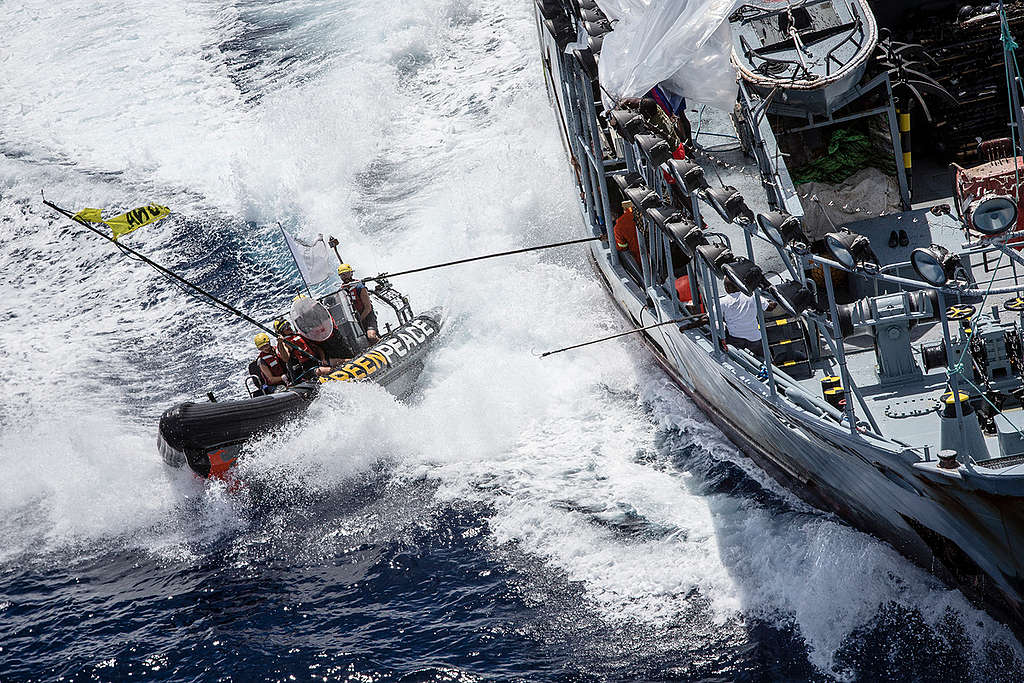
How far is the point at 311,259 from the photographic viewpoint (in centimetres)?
1730

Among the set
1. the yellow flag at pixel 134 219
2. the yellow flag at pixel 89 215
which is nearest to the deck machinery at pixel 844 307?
the yellow flag at pixel 134 219

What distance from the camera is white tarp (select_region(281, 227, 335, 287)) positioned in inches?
677

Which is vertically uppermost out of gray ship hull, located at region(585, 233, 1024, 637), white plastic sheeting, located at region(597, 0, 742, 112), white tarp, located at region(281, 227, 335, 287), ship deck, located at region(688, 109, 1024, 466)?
white plastic sheeting, located at region(597, 0, 742, 112)

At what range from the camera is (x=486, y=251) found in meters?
20.9

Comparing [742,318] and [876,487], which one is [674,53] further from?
[876,487]

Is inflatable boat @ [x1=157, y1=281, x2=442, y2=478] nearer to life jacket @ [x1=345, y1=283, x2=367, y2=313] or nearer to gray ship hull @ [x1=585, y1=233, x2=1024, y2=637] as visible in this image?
life jacket @ [x1=345, y1=283, x2=367, y2=313]

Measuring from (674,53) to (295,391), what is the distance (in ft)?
23.2

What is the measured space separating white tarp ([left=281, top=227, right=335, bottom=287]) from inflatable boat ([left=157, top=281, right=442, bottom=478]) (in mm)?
445

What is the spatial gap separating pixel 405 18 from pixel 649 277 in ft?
51.1

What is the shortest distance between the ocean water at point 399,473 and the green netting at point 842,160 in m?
3.78

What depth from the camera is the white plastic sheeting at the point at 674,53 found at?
14164 mm

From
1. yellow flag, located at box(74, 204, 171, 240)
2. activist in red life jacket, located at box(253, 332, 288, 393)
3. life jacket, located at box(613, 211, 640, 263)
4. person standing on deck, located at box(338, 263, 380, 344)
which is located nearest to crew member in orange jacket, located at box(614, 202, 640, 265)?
life jacket, located at box(613, 211, 640, 263)

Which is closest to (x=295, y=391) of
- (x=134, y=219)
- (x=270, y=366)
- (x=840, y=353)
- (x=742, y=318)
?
(x=270, y=366)

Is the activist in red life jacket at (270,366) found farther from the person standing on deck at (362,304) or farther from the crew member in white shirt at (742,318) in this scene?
the crew member in white shirt at (742,318)
